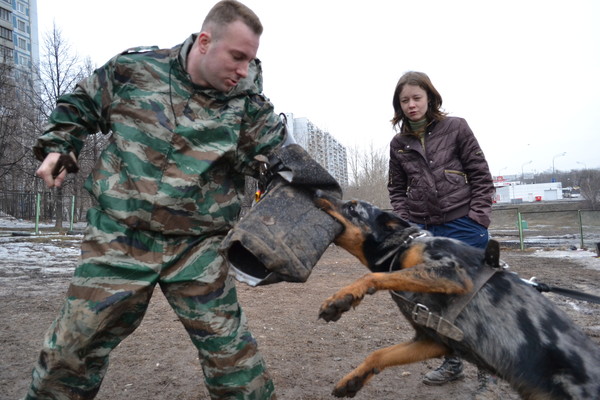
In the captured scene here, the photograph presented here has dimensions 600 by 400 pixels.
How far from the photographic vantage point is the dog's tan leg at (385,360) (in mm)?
2797

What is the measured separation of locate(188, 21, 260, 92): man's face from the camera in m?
2.21

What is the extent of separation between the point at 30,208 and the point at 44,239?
656 inches

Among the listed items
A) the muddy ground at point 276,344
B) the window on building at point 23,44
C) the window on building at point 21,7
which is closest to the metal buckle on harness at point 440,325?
the muddy ground at point 276,344

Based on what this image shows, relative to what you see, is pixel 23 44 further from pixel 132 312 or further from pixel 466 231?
pixel 466 231

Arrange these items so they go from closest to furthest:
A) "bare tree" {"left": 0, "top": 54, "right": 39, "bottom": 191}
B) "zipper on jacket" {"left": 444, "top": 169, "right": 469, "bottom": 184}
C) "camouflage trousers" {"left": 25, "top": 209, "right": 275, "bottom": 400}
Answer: "camouflage trousers" {"left": 25, "top": 209, "right": 275, "bottom": 400} < "zipper on jacket" {"left": 444, "top": 169, "right": 469, "bottom": 184} < "bare tree" {"left": 0, "top": 54, "right": 39, "bottom": 191}

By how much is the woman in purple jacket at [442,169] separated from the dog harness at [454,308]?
0.70 m

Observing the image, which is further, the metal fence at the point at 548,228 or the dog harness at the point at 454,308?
the metal fence at the point at 548,228

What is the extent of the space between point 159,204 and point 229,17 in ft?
3.52

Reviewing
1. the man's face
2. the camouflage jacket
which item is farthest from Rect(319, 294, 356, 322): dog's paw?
the man's face

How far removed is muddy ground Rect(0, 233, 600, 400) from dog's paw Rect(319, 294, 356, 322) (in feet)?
4.94

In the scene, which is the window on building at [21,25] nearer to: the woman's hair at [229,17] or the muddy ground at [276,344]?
the muddy ground at [276,344]

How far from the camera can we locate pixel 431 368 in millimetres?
3945

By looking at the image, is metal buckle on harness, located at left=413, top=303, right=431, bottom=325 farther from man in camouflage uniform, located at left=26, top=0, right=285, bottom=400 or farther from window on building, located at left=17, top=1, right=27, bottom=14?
window on building, located at left=17, top=1, right=27, bottom=14

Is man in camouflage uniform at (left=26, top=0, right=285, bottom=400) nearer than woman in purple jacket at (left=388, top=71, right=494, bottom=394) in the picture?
Yes
